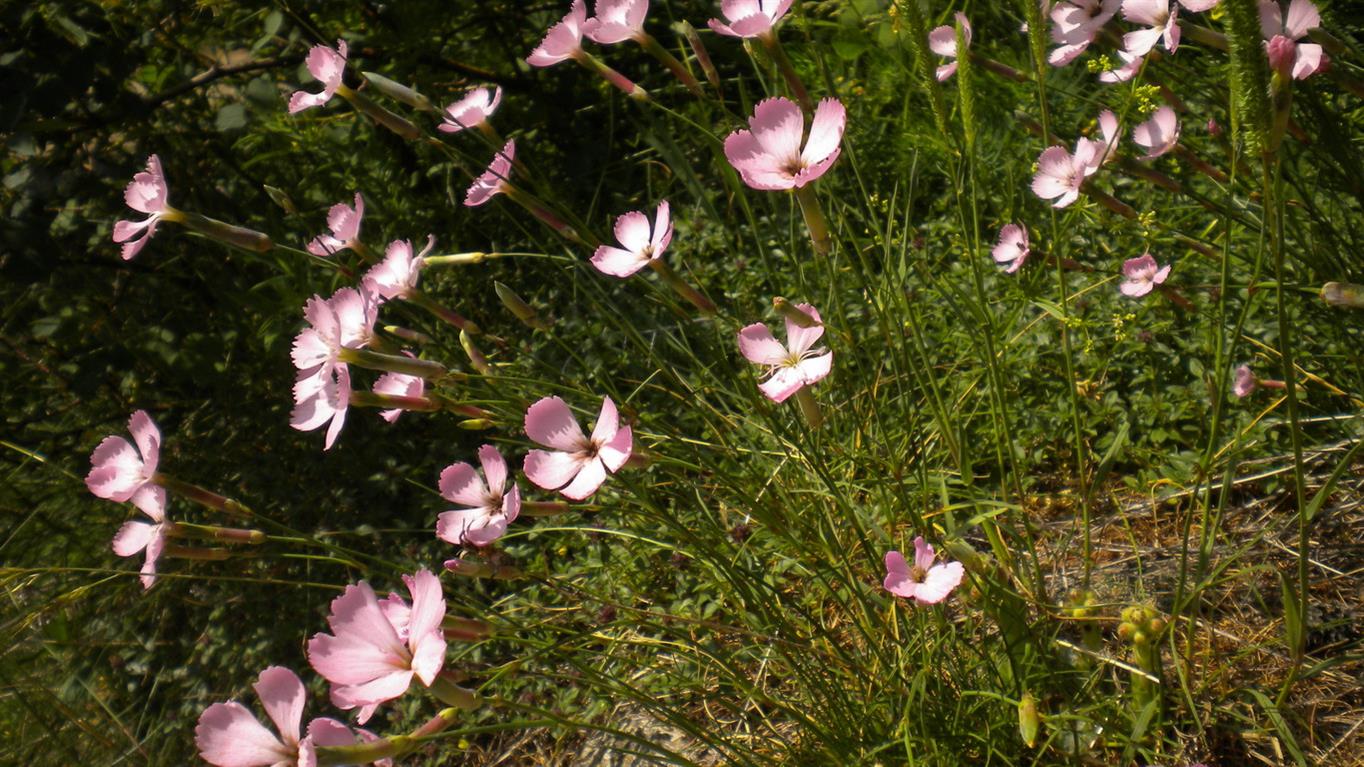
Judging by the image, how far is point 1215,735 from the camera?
4.41 ft

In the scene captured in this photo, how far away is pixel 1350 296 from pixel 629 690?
80cm

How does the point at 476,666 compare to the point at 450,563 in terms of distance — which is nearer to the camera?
the point at 450,563

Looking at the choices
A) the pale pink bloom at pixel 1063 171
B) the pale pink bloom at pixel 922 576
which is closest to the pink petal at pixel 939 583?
the pale pink bloom at pixel 922 576

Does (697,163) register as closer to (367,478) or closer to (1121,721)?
(367,478)

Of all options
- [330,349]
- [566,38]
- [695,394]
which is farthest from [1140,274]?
[330,349]

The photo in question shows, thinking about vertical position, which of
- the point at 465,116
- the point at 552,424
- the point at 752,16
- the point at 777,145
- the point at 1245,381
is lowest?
the point at 1245,381

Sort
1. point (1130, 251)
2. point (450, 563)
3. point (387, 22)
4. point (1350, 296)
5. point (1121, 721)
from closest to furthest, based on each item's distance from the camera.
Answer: point (1350, 296) < point (450, 563) < point (1121, 721) < point (1130, 251) < point (387, 22)

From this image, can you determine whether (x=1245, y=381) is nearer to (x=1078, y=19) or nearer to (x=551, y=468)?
(x=1078, y=19)

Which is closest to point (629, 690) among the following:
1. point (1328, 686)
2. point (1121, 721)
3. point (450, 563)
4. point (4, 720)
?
point (450, 563)

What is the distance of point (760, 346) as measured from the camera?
125 cm

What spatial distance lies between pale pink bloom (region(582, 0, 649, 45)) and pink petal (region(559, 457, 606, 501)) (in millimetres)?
505

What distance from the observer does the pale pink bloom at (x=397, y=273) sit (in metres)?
1.35

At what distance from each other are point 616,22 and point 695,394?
502mm

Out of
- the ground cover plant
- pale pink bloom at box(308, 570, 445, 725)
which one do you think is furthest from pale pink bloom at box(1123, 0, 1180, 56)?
pale pink bloom at box(308, 570, 445, 725)
